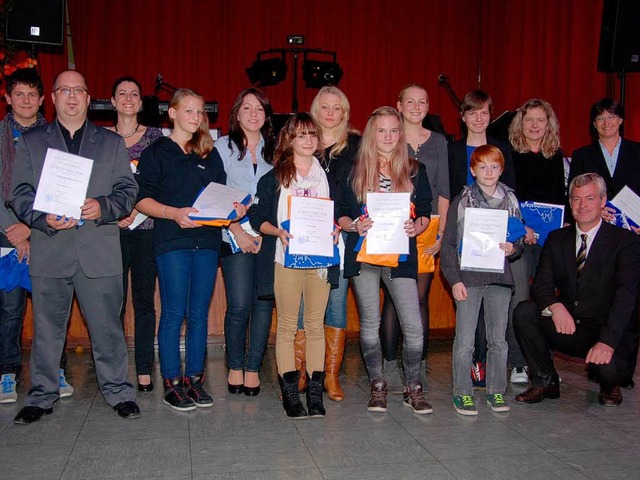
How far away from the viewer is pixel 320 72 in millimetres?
9414

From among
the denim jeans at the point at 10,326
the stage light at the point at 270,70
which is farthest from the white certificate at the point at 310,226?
the stage light at the point at 270,70

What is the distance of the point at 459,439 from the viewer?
10.6ft

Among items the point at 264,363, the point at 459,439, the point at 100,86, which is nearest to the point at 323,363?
the point at 459,439

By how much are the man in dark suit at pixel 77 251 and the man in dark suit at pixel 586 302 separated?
223 centimetres

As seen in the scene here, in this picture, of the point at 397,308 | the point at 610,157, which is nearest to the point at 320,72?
the point at 610,157

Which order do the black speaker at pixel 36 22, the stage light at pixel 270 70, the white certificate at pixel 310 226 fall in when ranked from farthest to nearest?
the stage light at pixel 270 70, the black speaker at pixel 36 22, the white certificate at pixel 310 226

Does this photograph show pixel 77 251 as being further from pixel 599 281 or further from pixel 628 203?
pixel 628 203

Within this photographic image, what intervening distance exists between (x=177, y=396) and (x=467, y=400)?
4.94ft

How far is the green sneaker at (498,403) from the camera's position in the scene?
3684mm

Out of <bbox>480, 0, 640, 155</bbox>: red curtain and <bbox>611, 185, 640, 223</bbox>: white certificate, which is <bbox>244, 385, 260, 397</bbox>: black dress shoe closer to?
<bbox>611, 185, 640, 223</bbox>: white certificate

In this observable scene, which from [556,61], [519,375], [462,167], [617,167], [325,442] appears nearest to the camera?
[325,442]

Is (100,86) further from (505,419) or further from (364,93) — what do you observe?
(505,419)

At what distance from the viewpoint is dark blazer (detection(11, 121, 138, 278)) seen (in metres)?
3.43

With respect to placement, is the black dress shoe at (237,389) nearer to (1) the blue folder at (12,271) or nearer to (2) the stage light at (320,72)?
(1) the blue folder at (12,271)
